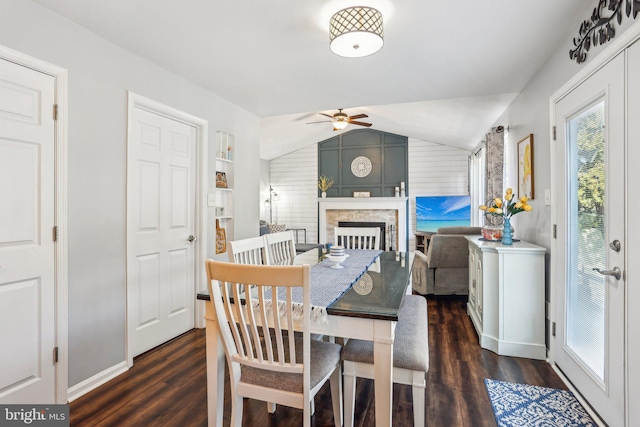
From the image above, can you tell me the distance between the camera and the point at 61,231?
198 centimetres

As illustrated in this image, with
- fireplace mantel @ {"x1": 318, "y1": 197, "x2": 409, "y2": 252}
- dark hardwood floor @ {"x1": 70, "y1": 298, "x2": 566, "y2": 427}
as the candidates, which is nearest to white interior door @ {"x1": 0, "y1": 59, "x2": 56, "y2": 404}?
dark hardwood floor @ {"x1": 70, "y1": 298, "x2": 566, "y2": 427}

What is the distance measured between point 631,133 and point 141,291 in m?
3.26

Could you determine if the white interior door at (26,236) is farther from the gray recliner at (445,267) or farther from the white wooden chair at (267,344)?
the gray recliner at (445,267)

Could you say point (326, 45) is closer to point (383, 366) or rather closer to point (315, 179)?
point (383, 366)

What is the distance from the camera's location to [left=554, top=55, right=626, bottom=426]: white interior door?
1656 millimetres

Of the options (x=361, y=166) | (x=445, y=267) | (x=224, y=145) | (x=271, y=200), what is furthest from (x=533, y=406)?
(x=271, y=200)

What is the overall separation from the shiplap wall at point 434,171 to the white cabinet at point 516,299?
15.5 ft

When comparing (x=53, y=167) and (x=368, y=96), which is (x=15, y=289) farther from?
(x=368, y=96)

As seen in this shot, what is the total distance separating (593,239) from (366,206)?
5.76 m

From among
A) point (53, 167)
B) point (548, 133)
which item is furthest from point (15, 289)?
point (548, 133)

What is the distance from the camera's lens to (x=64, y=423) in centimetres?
178

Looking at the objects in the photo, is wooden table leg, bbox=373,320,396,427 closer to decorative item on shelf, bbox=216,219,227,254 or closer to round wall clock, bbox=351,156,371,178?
decorative item on shelf, bbox=216,219,227,254

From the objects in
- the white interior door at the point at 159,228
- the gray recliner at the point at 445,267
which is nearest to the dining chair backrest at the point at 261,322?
the white interior door at the point at 159,228

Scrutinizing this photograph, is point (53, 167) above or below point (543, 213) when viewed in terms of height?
above
